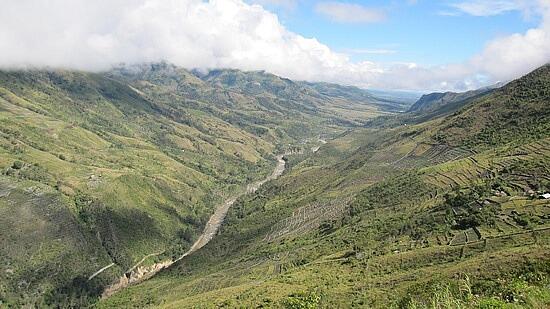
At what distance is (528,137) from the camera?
581 feet

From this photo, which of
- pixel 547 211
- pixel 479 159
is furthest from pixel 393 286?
pixel 479 159

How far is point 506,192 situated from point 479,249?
39.5 m

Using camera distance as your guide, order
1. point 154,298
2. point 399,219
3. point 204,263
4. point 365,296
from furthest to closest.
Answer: point 204,263
point 154,298
point 399,219
point 365,296

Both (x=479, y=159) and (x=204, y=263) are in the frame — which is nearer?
(x=479, y=159)

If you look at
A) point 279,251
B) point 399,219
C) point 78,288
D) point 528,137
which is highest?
point 528,137

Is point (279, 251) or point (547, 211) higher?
point (547, 211)

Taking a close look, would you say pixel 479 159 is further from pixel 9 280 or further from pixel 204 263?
pixel 9 280

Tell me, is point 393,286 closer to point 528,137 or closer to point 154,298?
point 154,298

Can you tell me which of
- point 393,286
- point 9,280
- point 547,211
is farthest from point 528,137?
point 9,280

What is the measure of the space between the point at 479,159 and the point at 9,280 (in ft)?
638

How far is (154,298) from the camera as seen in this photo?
540ft

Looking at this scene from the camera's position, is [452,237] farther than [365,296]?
Yes

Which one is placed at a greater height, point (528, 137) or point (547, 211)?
point (528, 137)

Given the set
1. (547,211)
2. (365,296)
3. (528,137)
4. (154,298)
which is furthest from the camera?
(528,137)
